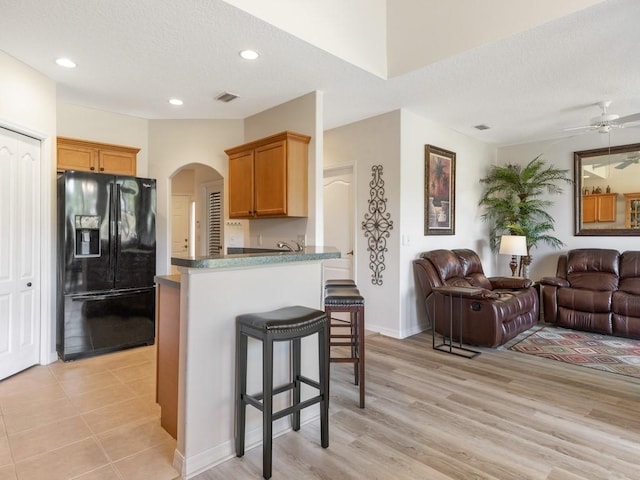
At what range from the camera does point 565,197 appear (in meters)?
5.60

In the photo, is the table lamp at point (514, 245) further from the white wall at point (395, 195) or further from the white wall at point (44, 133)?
the white wall at point (44, 133)

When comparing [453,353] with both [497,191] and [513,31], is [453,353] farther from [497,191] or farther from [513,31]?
[497,191]

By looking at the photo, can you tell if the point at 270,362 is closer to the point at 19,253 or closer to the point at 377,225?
the point at 19,253

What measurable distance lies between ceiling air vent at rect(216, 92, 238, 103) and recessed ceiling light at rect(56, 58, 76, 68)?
51.9 inches

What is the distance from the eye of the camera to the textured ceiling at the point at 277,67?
251 cm

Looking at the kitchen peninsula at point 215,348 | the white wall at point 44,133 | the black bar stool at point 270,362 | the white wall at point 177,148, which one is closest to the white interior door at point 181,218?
the white wall at point 177,148

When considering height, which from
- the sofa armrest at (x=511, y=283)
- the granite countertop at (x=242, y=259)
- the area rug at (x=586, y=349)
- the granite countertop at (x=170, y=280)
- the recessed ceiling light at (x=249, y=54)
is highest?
the recessed ceiling light at (x=249, y=54)

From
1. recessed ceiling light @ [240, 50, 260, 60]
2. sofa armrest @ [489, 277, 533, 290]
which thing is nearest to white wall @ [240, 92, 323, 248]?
recessed ceiling light @ [240, 50, 260, 60]

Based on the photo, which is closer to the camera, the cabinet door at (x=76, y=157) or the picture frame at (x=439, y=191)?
the cabinet door at (x=76, y=157)

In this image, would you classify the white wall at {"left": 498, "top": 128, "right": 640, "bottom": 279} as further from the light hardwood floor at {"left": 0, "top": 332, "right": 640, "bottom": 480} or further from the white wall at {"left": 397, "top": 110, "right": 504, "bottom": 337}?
the light hardwood floor at {"left": 0, "top": 332, "right": 640, "bottom": 480}

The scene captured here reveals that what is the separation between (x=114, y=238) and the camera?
148 inches

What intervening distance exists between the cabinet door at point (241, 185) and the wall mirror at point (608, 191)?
4.77 metres

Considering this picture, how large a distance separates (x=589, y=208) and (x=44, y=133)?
6833 mm

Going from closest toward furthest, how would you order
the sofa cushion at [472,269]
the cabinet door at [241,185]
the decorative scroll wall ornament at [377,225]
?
the cabinet door at [241,185] < the decorative scroll wall ornament at [377,225] < the sofa cushion at [472,269]
